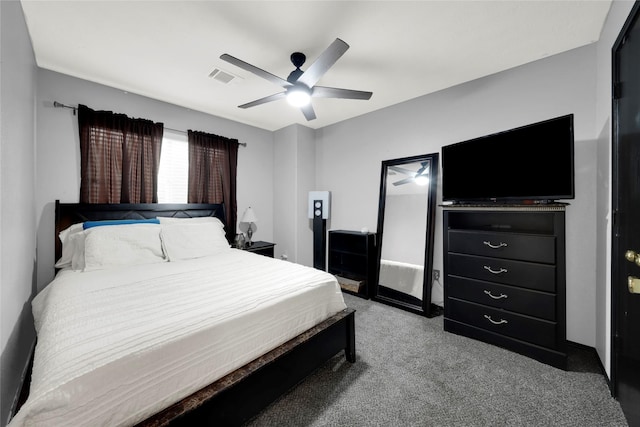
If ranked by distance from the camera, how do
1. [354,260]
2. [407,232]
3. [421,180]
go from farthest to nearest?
[354,260] < [407,232] < [421,180]

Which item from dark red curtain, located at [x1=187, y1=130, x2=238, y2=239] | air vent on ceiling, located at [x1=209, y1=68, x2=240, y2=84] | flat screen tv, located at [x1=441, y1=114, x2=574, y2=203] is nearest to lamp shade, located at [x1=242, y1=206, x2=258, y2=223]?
dark red curtain, located at [x1=187, y1=130, x2=238, y2=239]

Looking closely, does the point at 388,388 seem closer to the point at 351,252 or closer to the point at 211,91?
the point at 351,252

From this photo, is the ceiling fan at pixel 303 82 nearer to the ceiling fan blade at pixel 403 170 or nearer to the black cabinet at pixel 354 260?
the ceiling fan blade at pixel 403 170

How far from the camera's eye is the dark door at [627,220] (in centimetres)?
135

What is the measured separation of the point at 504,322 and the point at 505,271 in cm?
44

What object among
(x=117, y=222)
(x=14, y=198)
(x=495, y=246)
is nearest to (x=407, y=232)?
(x=495, y=246)

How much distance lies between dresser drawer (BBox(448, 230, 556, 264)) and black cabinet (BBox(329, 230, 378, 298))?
1187mm

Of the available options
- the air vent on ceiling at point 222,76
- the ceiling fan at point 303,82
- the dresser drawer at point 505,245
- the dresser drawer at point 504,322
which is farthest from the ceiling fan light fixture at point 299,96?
the dresser drawer at point 504,322

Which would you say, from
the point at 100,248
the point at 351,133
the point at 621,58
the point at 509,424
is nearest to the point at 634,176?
the point at 621,58

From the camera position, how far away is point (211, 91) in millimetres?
3047

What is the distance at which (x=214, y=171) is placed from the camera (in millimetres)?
3787

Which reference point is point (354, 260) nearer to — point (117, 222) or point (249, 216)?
point (249, 216)

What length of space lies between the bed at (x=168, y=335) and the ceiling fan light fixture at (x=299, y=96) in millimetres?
1520

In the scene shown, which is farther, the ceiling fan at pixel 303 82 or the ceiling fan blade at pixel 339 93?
the ceiling fan blade at pixel 339 93
